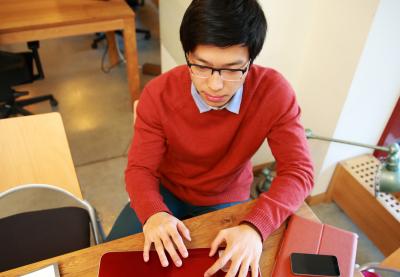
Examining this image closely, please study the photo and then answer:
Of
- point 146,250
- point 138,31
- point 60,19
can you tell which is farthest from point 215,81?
point 138,31

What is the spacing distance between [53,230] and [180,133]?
23.5 inches

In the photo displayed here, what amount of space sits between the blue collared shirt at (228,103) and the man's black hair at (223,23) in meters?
0.20

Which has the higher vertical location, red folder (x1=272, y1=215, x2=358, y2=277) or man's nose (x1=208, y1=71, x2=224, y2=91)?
man's nose (x1=208, y1=71, x2=224, y2=91)

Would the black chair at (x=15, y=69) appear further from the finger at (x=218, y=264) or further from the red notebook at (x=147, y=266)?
the finger at (x=218, y=264)

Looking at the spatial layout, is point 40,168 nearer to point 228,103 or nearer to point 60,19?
point 228,103

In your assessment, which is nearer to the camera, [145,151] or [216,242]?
[216,242]

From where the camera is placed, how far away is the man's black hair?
789 mm

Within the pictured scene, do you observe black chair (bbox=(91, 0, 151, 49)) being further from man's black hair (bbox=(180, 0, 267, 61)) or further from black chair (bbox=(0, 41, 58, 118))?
man's black hair (bbox=(180, 0, 267, 61))

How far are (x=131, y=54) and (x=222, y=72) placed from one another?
1.71 m

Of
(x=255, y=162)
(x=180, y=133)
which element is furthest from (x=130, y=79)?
(x=180, y=133)

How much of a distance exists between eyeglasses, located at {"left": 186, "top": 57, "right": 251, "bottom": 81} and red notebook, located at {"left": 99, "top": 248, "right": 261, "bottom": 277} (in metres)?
0.45

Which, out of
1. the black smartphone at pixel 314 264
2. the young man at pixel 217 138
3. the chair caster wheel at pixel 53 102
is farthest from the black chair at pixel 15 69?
the black smartphone at pixel 314 264

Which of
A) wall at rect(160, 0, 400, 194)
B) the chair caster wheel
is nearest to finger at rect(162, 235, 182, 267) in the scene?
wall at rect(160, 0, 400, 194)

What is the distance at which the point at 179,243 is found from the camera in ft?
2.55
